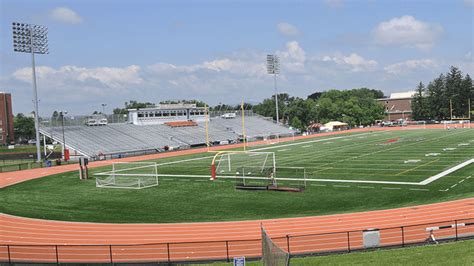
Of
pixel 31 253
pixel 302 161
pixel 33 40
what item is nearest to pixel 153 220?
pixel 31 253

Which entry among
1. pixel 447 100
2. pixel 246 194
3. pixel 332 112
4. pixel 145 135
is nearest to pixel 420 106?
pixel 447 100

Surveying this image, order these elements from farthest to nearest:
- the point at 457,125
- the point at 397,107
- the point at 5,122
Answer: the point at 397,107 < the point at 5,122 < the point at 457,125

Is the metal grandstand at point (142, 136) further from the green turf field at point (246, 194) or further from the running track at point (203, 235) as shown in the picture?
the running track at point (203, 235)

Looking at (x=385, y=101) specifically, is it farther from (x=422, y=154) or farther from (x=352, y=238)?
(x=352, y=238)

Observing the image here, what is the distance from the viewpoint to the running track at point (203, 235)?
1689cm

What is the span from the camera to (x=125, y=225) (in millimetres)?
22422

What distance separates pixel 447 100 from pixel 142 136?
8897 cm

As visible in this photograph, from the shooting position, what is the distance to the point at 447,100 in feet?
420

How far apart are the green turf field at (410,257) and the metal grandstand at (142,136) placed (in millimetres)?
46011

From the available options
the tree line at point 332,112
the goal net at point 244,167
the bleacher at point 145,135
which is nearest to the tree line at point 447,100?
the tree line at point 332,112

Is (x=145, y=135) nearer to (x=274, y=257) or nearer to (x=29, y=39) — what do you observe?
(x=29, y=39)

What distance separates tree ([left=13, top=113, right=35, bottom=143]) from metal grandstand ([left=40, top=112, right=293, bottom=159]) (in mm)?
62033

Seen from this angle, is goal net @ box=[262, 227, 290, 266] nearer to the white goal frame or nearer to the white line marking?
the white line marking

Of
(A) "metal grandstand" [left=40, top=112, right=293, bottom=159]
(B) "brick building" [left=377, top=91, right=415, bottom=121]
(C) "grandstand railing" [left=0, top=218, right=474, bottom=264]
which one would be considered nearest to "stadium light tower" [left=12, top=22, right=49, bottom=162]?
(A) "metal grandstand" [left=40, top=112, right=293, bottom=159]
